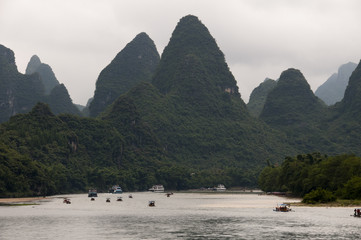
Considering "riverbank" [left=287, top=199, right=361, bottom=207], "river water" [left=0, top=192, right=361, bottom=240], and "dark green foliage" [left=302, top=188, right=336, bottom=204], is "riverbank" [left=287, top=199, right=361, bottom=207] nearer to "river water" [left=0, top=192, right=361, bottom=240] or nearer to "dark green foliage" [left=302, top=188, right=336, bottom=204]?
"dark green foliage" [left=302, top=188, right=336, bottom=204]

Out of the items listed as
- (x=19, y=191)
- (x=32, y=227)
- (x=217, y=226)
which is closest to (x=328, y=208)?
(x=217, y=226)

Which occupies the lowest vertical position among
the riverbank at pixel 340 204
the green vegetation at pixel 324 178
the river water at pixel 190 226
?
the river water at pixel 190 226

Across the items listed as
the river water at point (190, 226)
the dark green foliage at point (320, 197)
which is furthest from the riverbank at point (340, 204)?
the river water at point (190, 226)

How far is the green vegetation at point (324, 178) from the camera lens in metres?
120

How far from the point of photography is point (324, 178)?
132375 mm

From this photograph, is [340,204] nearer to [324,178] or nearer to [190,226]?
[324,178]

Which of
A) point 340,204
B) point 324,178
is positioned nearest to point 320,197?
point 340,204

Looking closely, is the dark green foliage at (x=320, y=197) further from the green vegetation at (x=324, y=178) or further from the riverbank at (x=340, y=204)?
the riverbank at (x=340, y=204)

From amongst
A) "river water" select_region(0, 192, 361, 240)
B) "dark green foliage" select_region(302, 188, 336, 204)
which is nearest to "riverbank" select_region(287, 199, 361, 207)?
"dark green foliage" select_region(302, 188, 336, 204)

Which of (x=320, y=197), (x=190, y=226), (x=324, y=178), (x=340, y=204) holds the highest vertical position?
(x=324, y=178)

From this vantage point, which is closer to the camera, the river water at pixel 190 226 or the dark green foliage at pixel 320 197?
the river water at pixel 190 226

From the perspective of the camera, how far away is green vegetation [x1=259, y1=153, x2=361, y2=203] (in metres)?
120

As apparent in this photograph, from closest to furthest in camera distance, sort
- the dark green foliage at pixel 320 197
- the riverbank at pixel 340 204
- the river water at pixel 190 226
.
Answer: the river water at pixel 190 226 → the riverbank at pixel 340 204 → the dark green foliage at pixel 320 197

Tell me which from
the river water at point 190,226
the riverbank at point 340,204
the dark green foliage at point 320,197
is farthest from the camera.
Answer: the dark green foliage at point 320,197
